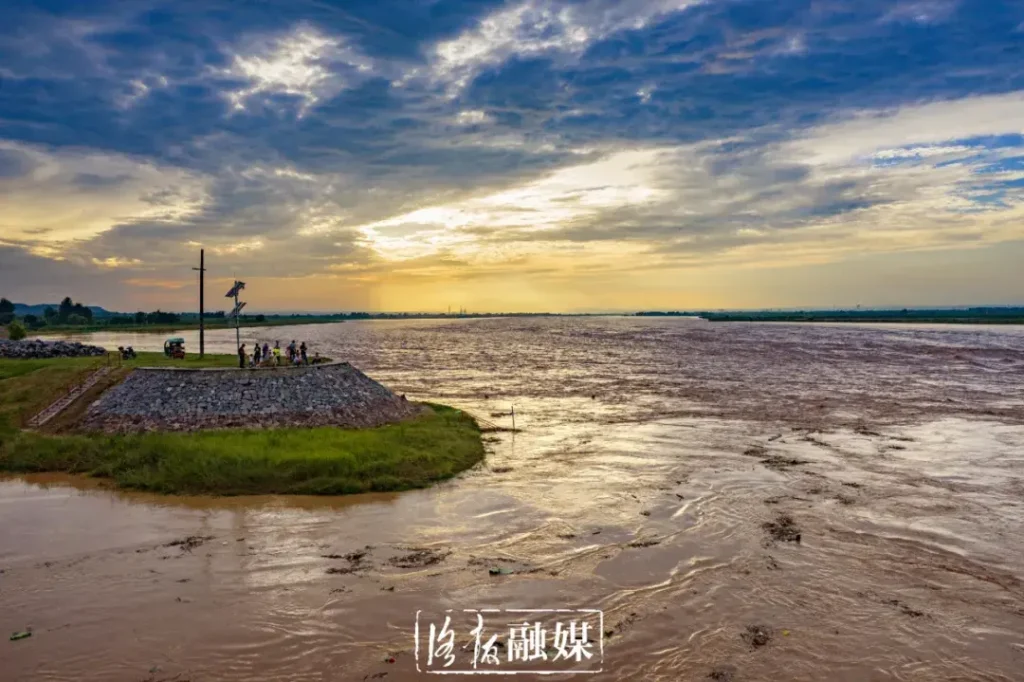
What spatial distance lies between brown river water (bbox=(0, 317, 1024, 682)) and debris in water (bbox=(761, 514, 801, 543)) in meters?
0.13

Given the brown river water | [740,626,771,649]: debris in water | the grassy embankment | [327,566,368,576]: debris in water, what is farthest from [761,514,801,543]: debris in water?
the grassy embankment

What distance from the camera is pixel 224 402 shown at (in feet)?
97.1

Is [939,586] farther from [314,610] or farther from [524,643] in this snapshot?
[314,610]

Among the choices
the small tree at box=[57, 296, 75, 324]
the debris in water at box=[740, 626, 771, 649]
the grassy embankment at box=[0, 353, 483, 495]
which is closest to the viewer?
the debris in water at box=[740, 626, 771, 649]

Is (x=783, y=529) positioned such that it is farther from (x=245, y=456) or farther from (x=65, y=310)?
(x=65, y=310)

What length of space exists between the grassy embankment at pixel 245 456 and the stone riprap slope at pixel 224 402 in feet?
3.24

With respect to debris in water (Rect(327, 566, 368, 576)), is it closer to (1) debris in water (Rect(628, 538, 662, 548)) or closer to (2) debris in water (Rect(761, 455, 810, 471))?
(1) debris in water (Rect(628, 538, 662, 548))

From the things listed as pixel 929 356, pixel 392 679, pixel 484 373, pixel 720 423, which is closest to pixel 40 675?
pixel 392 679

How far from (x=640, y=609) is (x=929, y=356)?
94.0 m

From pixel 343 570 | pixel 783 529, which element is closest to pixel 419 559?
pixel 343 570

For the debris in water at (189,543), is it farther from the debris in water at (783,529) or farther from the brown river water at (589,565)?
the debris in water at (783,529)

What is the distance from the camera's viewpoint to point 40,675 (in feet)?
38.9

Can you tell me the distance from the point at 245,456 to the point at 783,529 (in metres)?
20.7

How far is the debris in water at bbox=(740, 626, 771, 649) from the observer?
1311 centimetres
